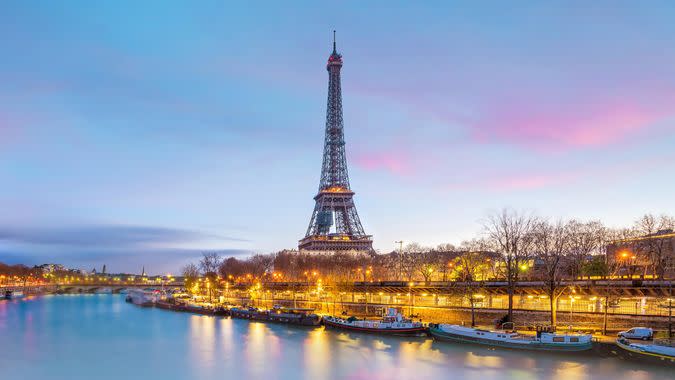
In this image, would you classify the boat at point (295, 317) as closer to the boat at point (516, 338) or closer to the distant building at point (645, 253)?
the boat at point (516, 338)

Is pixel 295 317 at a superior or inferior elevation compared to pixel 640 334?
inferior

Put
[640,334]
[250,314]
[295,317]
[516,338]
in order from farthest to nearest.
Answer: [250,314] → [295,317] → [516,338] → [640,334]

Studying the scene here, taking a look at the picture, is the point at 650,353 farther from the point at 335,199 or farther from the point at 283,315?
the point at 335,199

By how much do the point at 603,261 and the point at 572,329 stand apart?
37.2m

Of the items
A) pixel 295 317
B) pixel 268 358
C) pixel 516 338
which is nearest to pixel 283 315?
pixel 295 317

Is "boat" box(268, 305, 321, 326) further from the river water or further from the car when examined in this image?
the car

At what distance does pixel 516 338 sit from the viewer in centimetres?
4909

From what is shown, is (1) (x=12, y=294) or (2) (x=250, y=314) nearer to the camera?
(2) (x=250, y=314)

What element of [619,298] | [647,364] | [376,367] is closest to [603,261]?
[619,298]

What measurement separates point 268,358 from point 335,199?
352ft

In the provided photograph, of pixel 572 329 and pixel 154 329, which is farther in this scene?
pixel 154 329

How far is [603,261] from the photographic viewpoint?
8394cm

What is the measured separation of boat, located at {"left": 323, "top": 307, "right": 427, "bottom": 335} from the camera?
197 feet

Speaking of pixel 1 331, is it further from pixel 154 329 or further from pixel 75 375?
pixel 75 375
